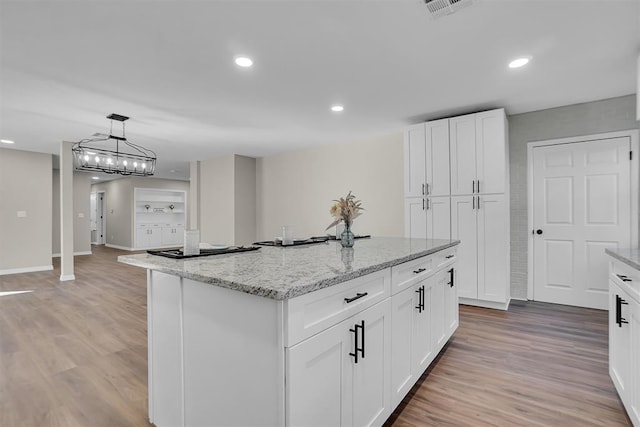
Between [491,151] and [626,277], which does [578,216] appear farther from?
[626,277]

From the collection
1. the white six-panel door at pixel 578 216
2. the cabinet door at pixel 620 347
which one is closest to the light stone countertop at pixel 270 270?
the cabinet door at pixel 620 347

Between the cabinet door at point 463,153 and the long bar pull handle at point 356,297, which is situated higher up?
the cabinet door at point 463,153

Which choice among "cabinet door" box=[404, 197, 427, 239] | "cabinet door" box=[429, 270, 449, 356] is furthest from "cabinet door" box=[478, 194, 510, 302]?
"cabinet door" box=[429, 270, 449, 356]

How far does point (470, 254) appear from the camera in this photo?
390 cm

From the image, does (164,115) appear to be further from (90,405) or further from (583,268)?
(583,268)

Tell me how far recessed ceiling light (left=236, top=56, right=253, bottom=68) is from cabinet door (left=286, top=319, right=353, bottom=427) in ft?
7.76

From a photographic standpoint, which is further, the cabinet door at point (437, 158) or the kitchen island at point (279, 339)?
the cabinet door at point (437, 158)

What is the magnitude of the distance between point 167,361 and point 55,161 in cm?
856

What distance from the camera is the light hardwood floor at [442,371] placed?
1771 mm

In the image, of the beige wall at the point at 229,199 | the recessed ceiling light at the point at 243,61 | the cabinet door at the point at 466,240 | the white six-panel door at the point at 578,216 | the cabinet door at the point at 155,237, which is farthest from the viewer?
the cabinet door at the point at 155,237

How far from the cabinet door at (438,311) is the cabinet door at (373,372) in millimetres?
714

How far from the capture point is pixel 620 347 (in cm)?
178

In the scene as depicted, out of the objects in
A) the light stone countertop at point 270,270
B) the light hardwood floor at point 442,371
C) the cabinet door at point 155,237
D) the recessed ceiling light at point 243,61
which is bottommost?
the light hardwood floor at point 442,371

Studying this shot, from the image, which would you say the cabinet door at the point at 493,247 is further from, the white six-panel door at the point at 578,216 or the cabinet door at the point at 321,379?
the cabinet door at the point at 321,379
